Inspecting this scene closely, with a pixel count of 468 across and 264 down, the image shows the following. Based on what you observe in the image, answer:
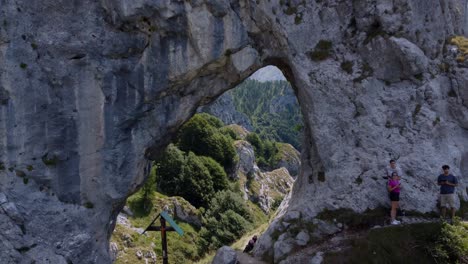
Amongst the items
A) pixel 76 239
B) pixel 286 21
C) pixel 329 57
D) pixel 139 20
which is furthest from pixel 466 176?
pixel 76 239

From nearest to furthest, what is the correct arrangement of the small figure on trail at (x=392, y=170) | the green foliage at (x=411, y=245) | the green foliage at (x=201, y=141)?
the green foliage at (x=411, y=245) → the small figure on trail at (x=392, y=170) → the green foliage at (x=201, y=141)

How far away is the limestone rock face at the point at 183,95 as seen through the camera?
609 inches

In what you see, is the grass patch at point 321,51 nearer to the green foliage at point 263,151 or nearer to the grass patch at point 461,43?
the grass patch at point 461,43

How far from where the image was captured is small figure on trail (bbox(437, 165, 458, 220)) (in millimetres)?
15367

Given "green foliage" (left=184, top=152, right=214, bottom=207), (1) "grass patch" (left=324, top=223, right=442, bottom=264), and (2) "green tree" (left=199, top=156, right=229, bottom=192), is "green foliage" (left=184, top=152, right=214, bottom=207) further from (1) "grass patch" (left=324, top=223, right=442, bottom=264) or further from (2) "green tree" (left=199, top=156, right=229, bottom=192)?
(1) "grass patch" (left=324, top=223, right=442, bottom=264)

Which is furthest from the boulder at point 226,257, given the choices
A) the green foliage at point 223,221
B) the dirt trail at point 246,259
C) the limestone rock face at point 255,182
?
the limestone rock face at point 255,182

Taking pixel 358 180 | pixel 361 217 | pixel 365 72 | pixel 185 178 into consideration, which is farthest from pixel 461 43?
pixel 185 178

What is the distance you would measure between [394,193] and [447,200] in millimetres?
2224

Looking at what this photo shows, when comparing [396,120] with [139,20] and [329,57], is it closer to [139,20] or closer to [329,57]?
[329,57]

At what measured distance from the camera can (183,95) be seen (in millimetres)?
18422

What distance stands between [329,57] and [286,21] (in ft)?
9.93

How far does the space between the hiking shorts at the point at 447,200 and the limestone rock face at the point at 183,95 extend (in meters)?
0.85

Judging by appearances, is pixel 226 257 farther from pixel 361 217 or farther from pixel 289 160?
pixel 289 160

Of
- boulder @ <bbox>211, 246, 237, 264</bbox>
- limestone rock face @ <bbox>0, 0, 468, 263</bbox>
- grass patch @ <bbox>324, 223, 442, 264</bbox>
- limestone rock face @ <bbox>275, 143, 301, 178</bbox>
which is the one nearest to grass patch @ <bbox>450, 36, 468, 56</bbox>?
limestone rock face @ <bbox>0, 0, 468, 263</bbox>
